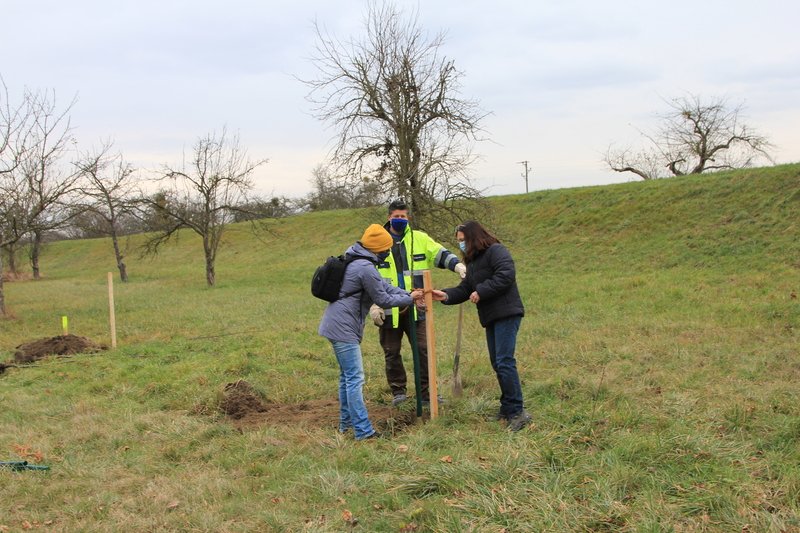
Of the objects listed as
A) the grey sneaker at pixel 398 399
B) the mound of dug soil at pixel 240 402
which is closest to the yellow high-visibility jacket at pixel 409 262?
the grey sneaker at pixel 398 399

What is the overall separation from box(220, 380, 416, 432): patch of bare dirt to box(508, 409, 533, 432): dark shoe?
103 centimetres

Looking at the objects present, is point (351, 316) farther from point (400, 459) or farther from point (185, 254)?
point (185, 254)

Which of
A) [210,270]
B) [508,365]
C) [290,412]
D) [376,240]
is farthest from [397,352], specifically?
[210,270]

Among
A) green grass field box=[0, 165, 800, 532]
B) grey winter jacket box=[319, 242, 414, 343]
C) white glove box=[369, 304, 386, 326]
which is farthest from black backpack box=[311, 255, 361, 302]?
green grass field box=[0, 165, 800, 532]

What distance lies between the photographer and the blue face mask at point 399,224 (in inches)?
246

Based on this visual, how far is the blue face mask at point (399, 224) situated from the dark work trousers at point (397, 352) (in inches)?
33.3

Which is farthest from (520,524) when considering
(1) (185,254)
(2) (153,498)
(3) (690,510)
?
(1) (185,254)

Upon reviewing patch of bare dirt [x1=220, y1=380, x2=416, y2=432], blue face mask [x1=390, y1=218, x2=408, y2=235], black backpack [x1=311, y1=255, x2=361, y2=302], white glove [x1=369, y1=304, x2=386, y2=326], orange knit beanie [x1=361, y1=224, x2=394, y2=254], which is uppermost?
blue face mask [x1=390, y1=218, x2=408, y2=235]

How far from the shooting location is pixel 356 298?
5617mm

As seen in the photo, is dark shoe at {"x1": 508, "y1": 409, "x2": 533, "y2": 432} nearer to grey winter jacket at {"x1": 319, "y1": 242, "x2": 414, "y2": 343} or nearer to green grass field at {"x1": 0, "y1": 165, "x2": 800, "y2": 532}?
green grass field at {"x1": 0, "y1": 165, "x2": 800, "y2": 532}

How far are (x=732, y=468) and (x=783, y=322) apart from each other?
23.3ft

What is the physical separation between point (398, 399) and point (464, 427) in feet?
4.02

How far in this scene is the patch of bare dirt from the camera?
19.8ft

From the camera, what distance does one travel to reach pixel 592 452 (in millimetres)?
4562
